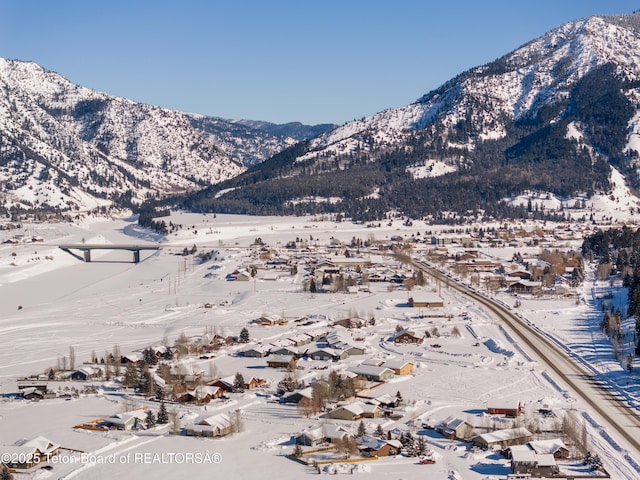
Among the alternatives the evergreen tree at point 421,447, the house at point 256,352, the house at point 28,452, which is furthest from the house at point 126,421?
the house at point 256,352

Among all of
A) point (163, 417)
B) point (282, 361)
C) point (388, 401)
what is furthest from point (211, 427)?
point (282, 361)

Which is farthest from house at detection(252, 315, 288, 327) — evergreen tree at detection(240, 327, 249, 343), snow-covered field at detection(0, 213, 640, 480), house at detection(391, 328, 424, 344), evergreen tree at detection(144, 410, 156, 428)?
evergreen tree at detection(144, 410, 156, 428)

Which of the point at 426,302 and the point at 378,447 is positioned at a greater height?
the point at 426,302

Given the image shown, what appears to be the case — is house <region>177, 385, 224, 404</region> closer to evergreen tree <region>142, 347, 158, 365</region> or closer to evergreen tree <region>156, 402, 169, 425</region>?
evergreen tree <region>156, 402, 169, 425</region>

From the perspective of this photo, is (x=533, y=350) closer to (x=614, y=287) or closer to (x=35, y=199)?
(x=614, y=287)

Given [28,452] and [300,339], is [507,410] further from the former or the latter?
[28,452]
